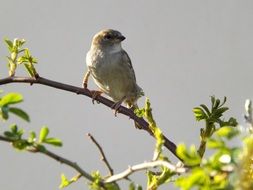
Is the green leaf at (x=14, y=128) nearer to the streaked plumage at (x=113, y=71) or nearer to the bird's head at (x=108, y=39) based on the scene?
the streaked plumage at (x=113, y=71)

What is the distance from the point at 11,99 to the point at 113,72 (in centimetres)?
212

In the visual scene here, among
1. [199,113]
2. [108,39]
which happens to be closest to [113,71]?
[108,39]

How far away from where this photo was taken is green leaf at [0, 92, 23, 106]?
52 centimetres

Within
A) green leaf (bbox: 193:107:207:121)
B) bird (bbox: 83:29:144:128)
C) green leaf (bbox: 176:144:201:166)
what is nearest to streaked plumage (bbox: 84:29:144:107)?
bird (bbox: 83:29:144:128)

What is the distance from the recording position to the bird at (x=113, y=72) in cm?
253

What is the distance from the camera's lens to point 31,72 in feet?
3.01

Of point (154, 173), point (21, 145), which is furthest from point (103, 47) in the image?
point (21, 145)

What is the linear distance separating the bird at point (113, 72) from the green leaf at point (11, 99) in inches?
74.2

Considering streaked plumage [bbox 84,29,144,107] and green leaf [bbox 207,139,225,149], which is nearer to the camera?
green leaf [bbox 207,139,225,149]

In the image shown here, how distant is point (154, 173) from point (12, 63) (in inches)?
14.1

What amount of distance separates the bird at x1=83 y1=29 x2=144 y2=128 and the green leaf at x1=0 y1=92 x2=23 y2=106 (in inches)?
74.2

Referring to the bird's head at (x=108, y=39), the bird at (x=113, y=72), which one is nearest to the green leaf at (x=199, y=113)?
the bird at (x=113, y=72)

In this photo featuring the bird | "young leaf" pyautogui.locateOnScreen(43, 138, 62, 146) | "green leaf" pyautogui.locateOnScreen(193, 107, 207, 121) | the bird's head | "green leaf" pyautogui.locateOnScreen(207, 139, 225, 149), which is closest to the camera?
"green leaf" pyautogui.locateOnScreen(207, 139, 225, 149)

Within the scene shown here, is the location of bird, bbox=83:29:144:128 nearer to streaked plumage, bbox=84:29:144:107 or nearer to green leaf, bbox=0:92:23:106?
streaked plumage, bbox=84:29:144:107
